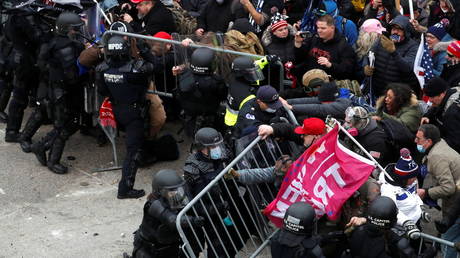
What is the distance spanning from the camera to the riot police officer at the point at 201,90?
360 inches

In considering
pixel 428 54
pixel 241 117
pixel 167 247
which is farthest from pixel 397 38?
pixel 167 247

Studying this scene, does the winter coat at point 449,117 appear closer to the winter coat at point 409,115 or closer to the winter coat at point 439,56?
the winter coat at point 409,115

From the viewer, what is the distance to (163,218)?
7.18m

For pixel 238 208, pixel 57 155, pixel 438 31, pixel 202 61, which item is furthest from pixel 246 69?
pixel 57 155

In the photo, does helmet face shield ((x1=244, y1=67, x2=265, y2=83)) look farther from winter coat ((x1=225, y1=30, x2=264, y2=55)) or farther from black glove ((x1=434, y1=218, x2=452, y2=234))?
black glove ((x1=434, y1=218, x2=452, y2=234))

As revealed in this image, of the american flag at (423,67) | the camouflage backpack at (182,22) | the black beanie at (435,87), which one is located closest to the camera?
the black beanie at (435,87)

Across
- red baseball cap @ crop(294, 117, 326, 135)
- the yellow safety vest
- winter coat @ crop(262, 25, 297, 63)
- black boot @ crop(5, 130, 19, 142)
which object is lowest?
black boot @ crop(5, 130, 19, 142)

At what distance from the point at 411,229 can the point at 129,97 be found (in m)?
3.95

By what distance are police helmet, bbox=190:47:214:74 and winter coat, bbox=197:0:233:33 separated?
7.62ft

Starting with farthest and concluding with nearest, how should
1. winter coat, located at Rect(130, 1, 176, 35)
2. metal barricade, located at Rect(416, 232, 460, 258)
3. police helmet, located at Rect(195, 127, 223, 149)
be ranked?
winter coat, located at Rect(130, 1, 176, 35) → police helmet, located at Rect(195, 127, 223, 149) → metal barricade, located at Rect(416, 232, 460, 258)

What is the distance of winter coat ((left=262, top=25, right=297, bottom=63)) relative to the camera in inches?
398

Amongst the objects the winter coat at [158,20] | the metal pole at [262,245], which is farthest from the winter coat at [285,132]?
the winter coat at [158,20]

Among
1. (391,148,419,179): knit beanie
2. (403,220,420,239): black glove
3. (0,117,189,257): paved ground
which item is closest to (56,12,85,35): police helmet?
(0,117,189,257): paved ground

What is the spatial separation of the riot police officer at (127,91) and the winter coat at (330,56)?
186cm
